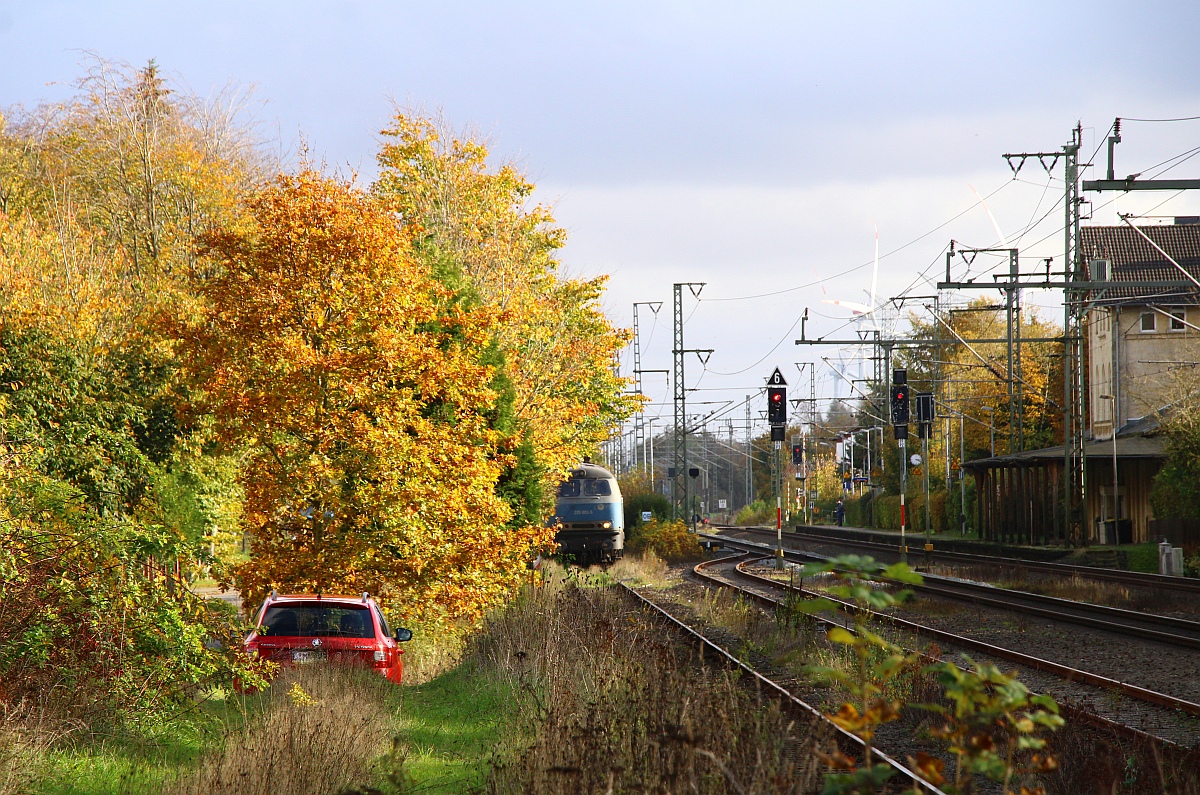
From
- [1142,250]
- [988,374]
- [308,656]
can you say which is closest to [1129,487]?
[1142,250]

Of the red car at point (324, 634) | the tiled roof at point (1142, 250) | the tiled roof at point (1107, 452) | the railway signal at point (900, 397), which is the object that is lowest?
the red car at point (324, 634)

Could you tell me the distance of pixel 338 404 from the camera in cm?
1605

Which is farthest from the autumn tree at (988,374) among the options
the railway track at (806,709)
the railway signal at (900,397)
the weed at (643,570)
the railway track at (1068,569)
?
the railway track at (806,709)

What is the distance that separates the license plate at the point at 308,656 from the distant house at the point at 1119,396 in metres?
28.9

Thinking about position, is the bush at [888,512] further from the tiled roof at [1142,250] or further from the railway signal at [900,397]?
the railway signal at [900,397]

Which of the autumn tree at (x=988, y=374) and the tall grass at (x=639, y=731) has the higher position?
the autumn tree at (x=988, y=374)

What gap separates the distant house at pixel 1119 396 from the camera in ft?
132

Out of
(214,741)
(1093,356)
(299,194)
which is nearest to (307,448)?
(299,194)

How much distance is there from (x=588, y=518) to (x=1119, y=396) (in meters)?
23.7

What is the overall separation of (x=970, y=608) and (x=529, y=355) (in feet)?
48.7

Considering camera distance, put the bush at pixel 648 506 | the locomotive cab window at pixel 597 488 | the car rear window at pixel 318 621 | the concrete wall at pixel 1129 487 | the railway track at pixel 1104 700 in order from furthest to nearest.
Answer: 1. the bush at pixel 648 506
2. the concrete wall at pixel 1129 487
3. the locomotive cab window at pixel 597 488
4. the car rear window at pixel 318 621
5. the railway track at pixel 1104 700

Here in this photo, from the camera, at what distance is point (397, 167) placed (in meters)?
39.1

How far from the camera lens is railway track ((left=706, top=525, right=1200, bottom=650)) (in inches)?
714

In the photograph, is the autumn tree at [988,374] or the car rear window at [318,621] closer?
the car rear window at [318,621]
